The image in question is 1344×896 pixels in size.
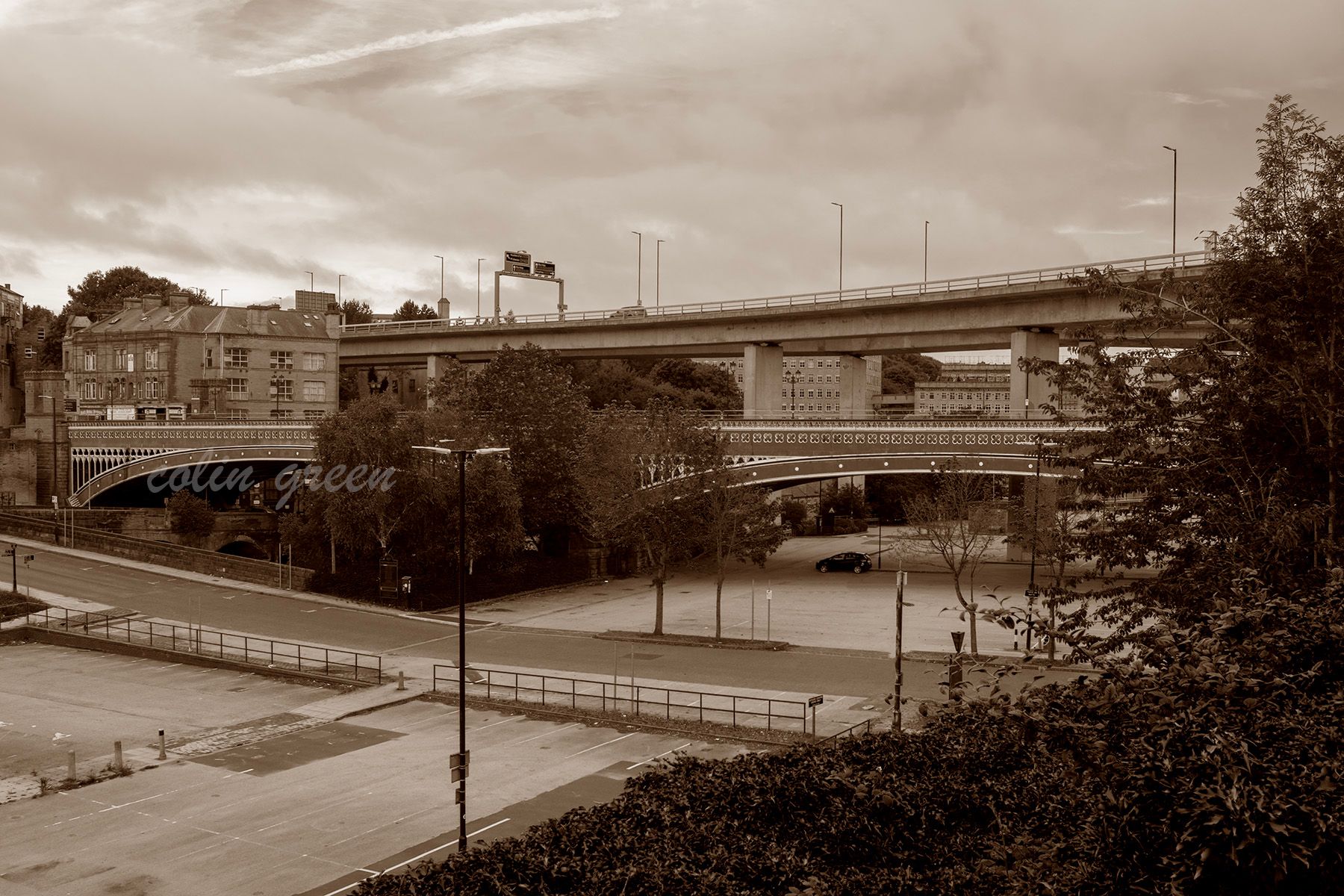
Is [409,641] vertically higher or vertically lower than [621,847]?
lower

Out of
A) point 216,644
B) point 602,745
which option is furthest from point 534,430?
point 602,745

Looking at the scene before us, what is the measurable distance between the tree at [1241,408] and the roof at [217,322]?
84.5 m

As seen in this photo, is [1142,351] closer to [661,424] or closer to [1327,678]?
[1327,678]

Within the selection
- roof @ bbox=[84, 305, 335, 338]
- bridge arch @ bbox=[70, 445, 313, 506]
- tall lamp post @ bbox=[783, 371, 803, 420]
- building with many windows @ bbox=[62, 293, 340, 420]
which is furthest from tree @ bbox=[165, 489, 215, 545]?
tall lamp post @ bbox=[783, 371, 803, 420]

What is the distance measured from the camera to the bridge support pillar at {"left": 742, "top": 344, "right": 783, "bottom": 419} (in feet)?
229

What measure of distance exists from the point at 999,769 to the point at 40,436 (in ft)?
267

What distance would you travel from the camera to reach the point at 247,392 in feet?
297

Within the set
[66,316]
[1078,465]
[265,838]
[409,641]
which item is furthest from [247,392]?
[1078,465]

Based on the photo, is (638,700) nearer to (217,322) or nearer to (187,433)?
(187,433)

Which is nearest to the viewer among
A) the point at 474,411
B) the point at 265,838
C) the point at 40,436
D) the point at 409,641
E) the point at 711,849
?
the point at 711,849

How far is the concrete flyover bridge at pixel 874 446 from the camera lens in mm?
51625

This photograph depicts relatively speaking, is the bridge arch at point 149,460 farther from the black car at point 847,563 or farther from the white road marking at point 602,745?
the white road marking at point 602,745

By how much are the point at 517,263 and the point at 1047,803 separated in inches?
3723

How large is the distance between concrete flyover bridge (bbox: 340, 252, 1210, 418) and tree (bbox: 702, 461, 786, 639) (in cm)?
1530
